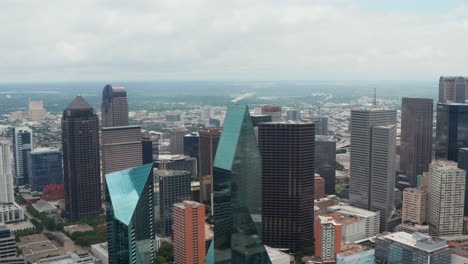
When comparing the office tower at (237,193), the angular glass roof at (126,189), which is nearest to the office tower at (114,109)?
the angular glass roof at (126,189)

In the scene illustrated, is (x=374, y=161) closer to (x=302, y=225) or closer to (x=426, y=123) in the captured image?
(x=302, y=225)

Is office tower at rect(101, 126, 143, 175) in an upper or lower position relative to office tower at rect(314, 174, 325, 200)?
upper

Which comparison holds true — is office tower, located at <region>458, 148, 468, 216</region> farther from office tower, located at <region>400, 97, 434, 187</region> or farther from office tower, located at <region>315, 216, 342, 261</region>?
office tower, located at <region>315, 216, 342, 261</region>

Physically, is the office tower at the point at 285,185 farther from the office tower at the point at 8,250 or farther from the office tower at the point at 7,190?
the office tower at the point at 7,190

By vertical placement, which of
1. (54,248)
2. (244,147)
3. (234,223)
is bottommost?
(54,248)

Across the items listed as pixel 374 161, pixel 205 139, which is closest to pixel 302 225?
pixel 374 161

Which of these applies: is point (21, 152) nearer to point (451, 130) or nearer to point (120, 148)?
point (120, 148)

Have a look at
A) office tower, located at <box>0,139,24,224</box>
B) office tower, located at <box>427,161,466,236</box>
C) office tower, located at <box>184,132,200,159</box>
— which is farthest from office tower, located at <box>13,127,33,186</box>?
office tower, located at <box>427,161,466,236</box>
